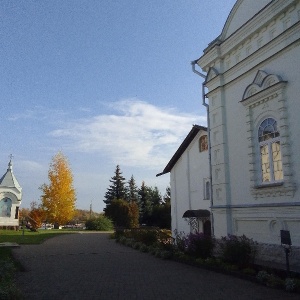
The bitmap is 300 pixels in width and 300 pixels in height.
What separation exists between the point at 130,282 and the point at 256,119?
7.05 meters

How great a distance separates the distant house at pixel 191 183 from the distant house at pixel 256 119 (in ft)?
20.7

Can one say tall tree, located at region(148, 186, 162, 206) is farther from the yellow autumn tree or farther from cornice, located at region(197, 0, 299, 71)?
cornice, located at region(197, 0, 299, 71)

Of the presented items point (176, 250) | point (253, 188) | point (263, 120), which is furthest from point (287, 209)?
point (176, 250)

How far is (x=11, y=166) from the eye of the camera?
4391 cm

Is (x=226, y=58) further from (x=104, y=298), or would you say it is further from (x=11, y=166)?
(x=11, y=166)

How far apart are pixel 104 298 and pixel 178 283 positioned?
229cm

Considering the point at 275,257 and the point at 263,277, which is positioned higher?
the point at 275,257

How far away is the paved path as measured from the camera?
25.5ft

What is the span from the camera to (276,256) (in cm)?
1105

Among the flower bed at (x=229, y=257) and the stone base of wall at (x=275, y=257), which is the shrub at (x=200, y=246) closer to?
the flower bed at (x=229, y=257)

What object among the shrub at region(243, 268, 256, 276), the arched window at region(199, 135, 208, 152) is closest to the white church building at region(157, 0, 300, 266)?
the shrub at region(243, 268, 256, 276)

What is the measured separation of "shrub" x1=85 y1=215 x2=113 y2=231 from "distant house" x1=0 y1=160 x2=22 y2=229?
8.42 meters

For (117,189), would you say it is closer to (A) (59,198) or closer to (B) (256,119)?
(A) (59,198)

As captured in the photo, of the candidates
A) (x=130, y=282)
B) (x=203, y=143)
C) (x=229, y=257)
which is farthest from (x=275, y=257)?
(x=203, y=143)
